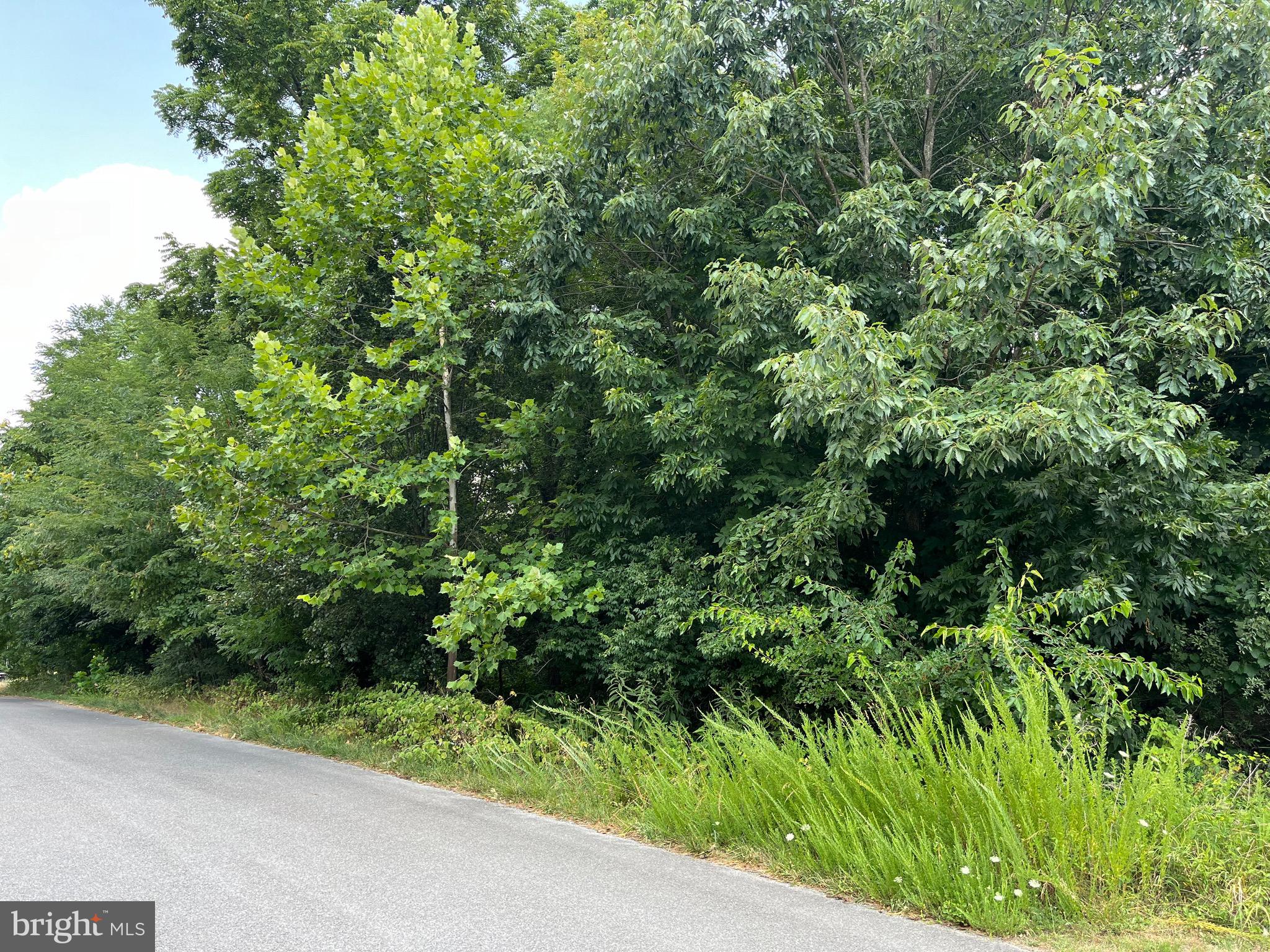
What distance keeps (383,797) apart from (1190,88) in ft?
31.7

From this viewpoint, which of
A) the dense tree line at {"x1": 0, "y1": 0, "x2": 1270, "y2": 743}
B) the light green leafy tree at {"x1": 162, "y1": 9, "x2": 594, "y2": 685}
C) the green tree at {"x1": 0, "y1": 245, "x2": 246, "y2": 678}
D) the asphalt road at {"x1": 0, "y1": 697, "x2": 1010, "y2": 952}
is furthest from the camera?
the green tree at {"x1": 0, "y1": 245, "x2": 246, "y2": 678}

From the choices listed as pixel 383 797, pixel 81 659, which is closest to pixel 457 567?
pixel 383 797

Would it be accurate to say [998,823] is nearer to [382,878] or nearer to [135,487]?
[382,878]

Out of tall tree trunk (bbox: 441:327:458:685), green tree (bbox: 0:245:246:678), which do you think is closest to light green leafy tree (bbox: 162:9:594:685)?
tall tree trunk (bbox: 441:327:458:685)

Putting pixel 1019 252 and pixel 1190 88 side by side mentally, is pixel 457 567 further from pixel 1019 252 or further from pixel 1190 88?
pixel 1190 88

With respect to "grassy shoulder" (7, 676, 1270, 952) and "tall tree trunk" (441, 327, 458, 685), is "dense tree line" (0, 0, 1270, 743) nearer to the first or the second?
"tall tree trunk" (441, 327, 458, 685)

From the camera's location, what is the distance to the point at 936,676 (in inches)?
264

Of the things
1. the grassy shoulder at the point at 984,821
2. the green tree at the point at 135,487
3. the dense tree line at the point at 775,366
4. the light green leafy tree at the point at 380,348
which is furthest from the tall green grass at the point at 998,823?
the green tree at the point at 135,487

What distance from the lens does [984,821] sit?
4.32 m

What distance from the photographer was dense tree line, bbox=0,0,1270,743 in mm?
6773

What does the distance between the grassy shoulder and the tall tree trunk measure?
157 inches

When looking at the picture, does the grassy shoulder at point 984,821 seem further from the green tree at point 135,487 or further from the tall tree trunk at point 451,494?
the green tree at point 135,487

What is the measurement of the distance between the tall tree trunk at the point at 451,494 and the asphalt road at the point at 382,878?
9.43ft

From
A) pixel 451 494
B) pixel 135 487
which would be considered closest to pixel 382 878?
pixel 451 494
